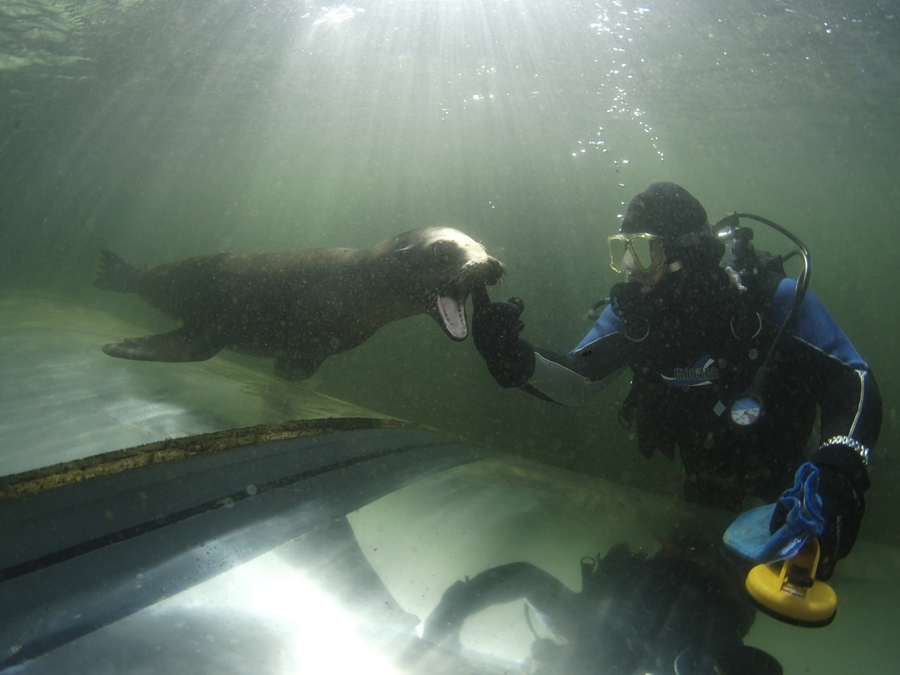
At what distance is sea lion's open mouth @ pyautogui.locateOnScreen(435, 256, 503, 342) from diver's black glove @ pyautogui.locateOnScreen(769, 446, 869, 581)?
1.99m

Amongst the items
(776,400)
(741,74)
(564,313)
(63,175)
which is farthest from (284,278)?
(63,175)

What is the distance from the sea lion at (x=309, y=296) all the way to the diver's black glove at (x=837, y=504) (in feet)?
6.81

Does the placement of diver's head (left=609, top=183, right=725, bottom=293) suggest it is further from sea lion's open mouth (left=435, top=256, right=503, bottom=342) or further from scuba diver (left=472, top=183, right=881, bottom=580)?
sea lion's open mouth (left=435, top=256, right=503, bottom=342)

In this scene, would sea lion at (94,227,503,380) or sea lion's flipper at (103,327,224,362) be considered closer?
sea lion at (94,227,503,380)

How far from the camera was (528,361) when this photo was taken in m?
3.04

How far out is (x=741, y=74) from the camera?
14555mm

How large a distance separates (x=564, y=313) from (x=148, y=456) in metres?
14.5

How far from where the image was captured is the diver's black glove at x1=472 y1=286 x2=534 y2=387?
2840mm

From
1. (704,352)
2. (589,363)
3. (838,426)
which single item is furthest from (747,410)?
(589,363)

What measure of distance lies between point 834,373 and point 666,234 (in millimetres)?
1247

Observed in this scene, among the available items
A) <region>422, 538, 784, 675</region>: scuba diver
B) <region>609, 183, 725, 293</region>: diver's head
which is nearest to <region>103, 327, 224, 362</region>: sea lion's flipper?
<region>422, 538, 784, 675</region>: scuba diver

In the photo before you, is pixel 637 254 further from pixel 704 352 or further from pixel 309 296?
pixel 309 296

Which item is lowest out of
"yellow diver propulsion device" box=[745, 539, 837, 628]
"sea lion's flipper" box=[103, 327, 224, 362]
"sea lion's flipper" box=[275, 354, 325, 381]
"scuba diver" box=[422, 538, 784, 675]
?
"sea lion's flipper" box=[275, 354, 325, 381]

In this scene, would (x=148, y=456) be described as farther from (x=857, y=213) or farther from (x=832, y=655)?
(x=857, y=213)
